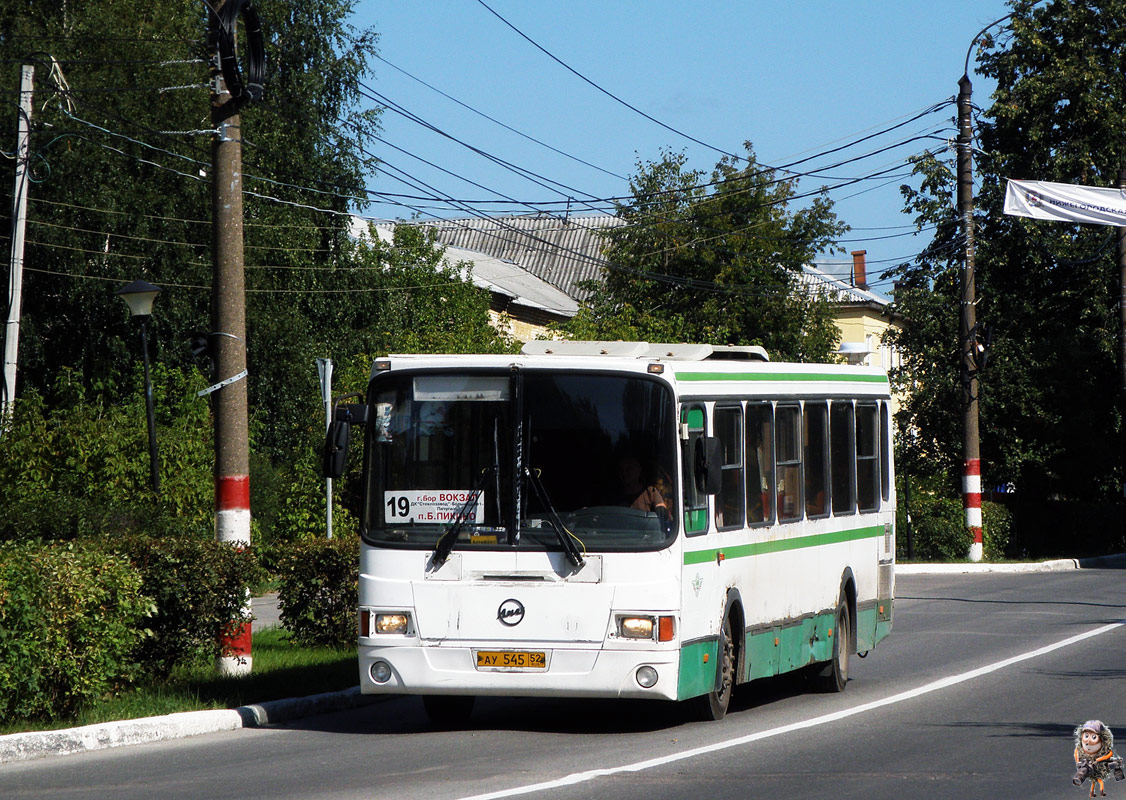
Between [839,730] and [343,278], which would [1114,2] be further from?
[839,730]

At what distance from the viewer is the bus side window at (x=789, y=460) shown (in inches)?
536

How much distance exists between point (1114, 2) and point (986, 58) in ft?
12.7

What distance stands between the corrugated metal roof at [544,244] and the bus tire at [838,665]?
67.4 metres

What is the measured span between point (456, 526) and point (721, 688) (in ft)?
8.16

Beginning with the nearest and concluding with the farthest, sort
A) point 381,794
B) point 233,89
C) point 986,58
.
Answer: point 381,794 → point 233,89 → point 986,58

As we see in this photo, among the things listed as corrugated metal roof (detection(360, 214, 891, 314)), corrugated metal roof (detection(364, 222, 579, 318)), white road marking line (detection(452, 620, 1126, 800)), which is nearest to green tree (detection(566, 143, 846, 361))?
corrugated metal roof (detection(364, 222, 579, 318))

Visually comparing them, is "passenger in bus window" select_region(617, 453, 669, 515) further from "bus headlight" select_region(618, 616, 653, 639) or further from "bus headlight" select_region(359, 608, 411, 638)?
"bus headlight" select_region(359, 608, 411, 638)

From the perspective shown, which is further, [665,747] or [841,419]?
[841,419]

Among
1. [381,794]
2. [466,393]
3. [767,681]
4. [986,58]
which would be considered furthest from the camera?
[986,58]

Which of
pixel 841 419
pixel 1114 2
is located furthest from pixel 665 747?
pixel 1114 2

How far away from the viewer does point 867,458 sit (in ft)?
51.8

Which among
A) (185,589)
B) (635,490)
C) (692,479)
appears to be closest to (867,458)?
(692,479)

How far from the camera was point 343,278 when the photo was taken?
4400cm

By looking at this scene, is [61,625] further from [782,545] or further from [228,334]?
[782,545]
